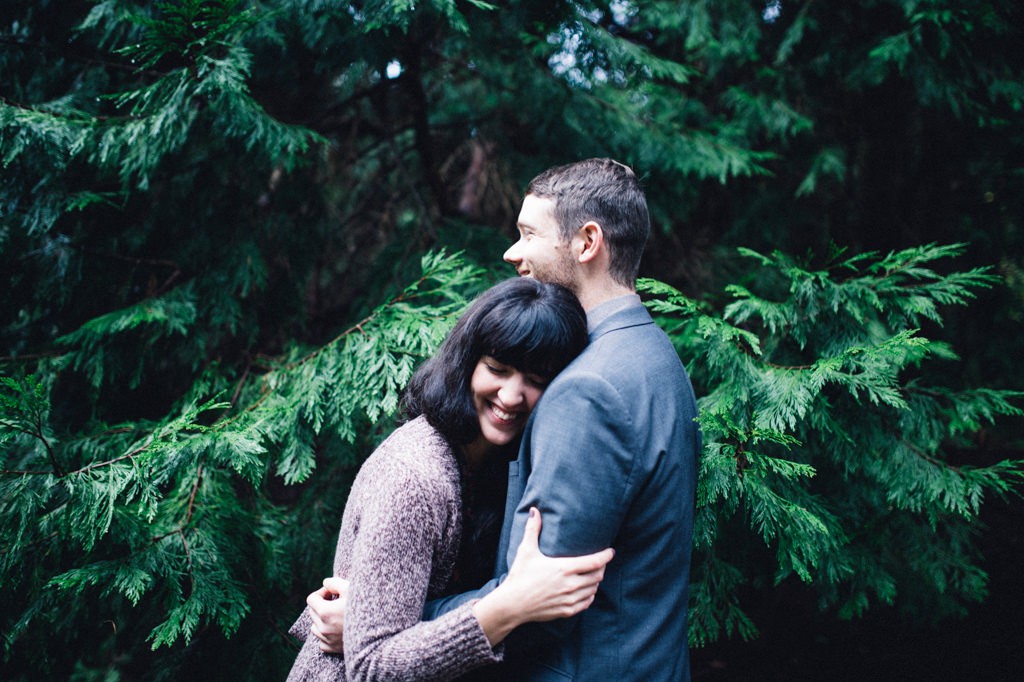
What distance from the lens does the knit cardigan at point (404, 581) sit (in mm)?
1455

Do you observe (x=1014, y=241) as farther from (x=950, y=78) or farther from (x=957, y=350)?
(x=950, y=78)

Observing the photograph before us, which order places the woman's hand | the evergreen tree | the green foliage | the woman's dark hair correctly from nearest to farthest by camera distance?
the woman's hand
the woman's dark hair
the green foliage
the evergreen tree

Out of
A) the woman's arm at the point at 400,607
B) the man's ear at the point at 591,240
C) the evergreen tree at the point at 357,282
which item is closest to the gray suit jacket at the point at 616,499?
the woman's arm at the point at 400,607

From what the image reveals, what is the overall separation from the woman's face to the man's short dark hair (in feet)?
1.61

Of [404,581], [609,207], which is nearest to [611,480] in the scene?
[404,581]

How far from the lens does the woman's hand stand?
1.44 m

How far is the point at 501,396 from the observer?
167 centimetres

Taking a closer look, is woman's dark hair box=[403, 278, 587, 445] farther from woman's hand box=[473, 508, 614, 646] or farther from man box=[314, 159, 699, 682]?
woman's hand box=[473, 508, 614, 646]

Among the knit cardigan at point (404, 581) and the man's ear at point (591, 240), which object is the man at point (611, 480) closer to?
the man's ear at point (591, 240)

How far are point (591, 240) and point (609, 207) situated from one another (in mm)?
128

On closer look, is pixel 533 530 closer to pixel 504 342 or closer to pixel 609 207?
pixel 504 342

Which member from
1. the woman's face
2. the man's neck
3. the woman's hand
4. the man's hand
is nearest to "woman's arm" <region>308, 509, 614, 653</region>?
the woman's hand

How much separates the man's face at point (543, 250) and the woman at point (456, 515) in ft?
0.64

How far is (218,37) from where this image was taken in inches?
94.7
